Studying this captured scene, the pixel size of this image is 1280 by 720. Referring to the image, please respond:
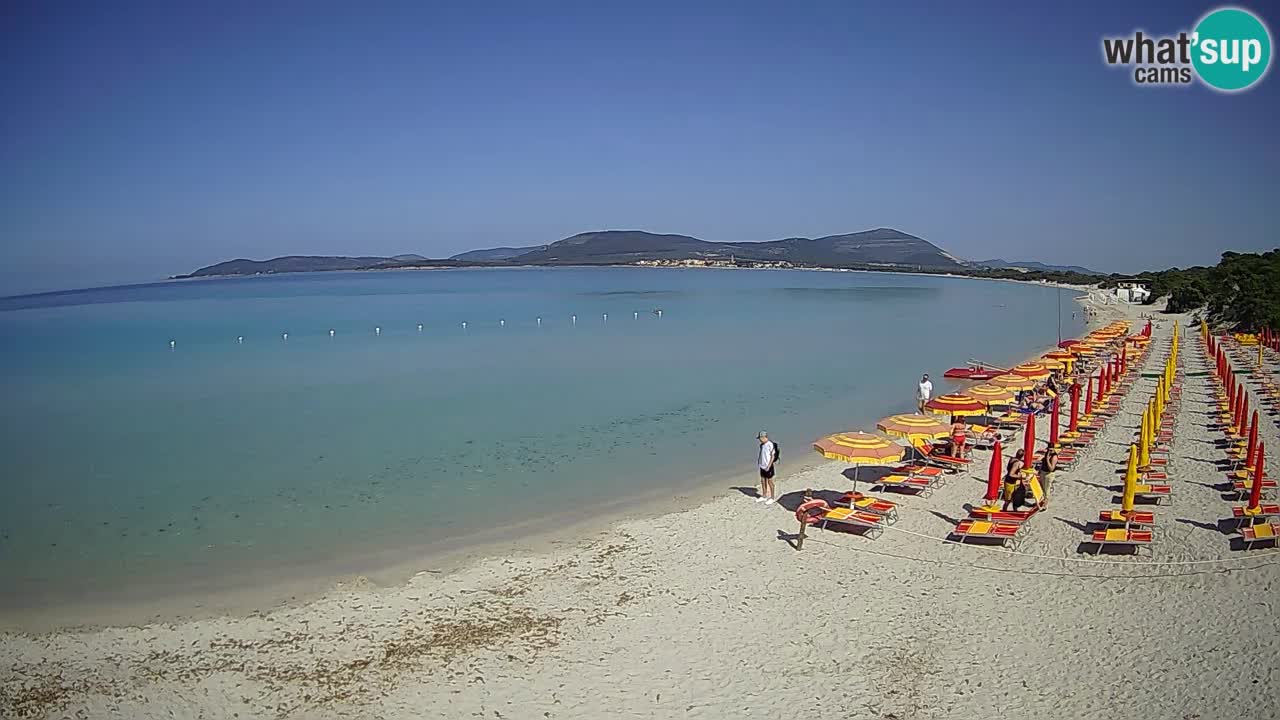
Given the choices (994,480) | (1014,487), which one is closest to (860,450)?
(994,480)

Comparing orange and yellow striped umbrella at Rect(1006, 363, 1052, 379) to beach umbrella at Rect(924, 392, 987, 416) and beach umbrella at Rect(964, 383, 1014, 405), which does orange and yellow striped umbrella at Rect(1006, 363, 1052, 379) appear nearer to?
beach umbrella at Rect(964, 383, 1014, 405)

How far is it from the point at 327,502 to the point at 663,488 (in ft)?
19.9

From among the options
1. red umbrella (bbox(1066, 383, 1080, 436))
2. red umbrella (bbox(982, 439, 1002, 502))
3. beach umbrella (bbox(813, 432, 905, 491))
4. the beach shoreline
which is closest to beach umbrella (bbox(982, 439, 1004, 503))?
red umbrella (bbox(982, 439, 1002, 502))

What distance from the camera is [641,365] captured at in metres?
33.2

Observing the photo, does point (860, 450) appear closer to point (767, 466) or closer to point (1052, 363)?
point (767, 466)

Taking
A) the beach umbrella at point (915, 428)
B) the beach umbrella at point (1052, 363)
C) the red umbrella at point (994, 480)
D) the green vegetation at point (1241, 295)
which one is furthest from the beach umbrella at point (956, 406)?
the green vegetation at point (1241, 295)

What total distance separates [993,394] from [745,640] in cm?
994

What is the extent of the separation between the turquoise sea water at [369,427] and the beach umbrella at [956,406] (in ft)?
11.1

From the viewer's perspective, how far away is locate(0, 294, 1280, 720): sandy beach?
275 inches

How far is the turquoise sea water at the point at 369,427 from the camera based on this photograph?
12664mm

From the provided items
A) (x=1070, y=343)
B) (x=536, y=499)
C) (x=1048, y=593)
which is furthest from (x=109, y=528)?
(x=1070, y=343)

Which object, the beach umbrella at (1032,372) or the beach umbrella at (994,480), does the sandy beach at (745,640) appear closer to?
the beach umbrella at (994,480)

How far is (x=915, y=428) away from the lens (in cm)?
1265

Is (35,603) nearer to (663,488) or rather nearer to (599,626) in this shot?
(599,626)
